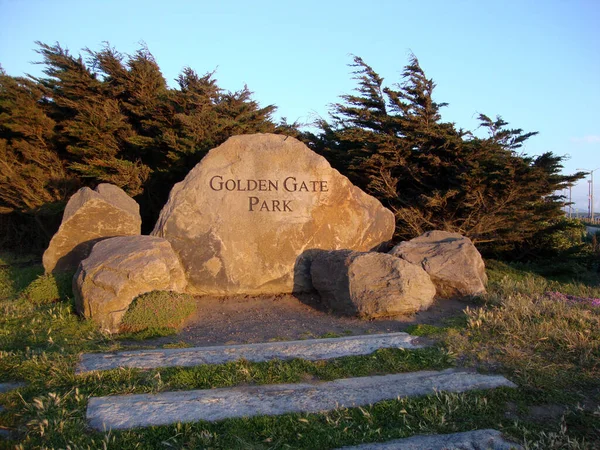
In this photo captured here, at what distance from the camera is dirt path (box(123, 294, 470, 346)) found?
20.0 ft

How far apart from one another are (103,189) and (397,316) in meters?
5.49

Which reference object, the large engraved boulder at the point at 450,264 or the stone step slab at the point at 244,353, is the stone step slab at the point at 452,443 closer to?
the stone step slab at the point at 244,353

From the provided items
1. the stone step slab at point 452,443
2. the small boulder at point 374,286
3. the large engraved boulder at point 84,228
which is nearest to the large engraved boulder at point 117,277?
the large engraved boulder at point 84,228

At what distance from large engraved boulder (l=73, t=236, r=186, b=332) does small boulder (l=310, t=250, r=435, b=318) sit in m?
2.48

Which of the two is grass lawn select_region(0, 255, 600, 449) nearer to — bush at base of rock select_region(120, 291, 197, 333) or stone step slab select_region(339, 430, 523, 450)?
stone step slab select_region(339, 430, 523, 450)

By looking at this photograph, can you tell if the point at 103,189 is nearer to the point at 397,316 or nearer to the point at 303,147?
the point at 303,147

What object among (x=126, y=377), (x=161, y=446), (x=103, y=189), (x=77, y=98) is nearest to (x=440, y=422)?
(x=161, y=446)

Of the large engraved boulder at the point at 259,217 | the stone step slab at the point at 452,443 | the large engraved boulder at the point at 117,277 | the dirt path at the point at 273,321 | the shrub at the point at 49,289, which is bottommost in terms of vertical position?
the dirt path at the point at 273,321

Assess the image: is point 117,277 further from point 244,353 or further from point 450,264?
point 450,264

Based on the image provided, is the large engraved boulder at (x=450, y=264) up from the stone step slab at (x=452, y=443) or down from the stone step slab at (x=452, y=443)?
up

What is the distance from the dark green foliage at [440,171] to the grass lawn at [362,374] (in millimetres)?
3296

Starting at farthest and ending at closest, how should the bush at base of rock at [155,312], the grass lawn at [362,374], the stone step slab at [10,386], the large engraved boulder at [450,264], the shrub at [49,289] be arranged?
the large engraved boulder at [450,264] → the shrub at [49,289] → the bush at base of rock at [155,312] → the stone step slab at [10,386] → the grass lawn at [362,374]

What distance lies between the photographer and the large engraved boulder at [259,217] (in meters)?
7.91

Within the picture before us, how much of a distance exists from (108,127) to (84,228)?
3383 mm
